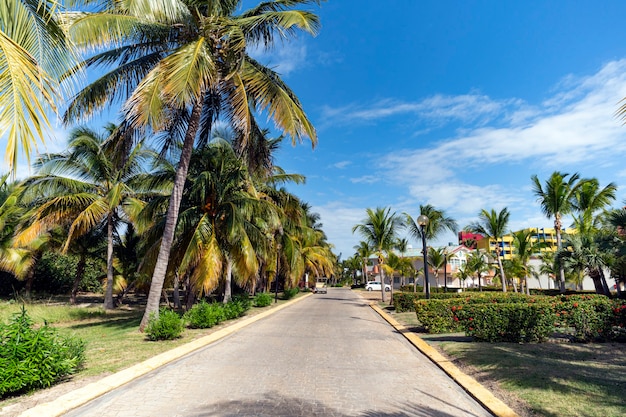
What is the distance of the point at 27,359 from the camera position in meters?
4.88

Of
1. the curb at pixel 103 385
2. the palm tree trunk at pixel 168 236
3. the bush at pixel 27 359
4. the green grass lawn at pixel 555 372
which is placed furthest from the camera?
the palm tree trunk at pixel 168 236

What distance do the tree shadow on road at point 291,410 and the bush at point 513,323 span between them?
528 cm

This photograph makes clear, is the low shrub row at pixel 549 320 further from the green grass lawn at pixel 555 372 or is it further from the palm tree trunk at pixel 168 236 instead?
the palm tree trunk at pixel 168 236

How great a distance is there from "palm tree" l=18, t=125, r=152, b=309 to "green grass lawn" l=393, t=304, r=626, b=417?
1488 cm

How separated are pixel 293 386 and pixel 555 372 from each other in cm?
437

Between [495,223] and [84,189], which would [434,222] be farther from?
[84,189]

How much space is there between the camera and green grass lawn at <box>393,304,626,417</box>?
448 cm

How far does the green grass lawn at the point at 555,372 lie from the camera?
4.48 metres

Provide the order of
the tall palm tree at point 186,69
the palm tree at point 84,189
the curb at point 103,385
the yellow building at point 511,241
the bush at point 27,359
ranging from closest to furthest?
the curb at point 103,385 < the bush at point 27,359 < the tall palm tree at point 186,69 < the palm tree at point 84,189 < the yellow building at point 511,241

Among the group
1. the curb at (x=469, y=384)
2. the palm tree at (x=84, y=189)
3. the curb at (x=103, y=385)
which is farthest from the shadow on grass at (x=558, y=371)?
the palm tree at (x=84, y=189)

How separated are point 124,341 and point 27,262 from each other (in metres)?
17.6

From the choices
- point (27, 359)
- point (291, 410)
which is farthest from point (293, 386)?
point (27, 359)

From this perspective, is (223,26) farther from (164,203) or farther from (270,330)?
(270,330)

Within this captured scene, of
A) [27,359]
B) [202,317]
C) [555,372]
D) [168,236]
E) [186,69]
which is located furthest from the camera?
[202,317]
